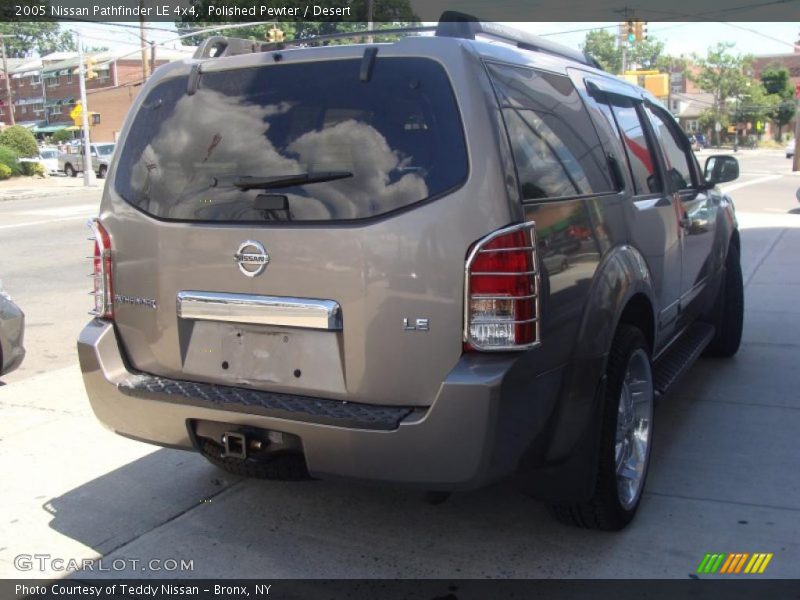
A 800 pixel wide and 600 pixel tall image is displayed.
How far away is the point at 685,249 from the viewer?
495 centimetres

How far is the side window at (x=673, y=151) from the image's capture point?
197 inches

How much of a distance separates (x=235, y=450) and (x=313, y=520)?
83 cm

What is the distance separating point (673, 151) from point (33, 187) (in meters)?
32.5

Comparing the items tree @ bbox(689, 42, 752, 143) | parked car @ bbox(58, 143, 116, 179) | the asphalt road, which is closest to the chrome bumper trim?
the asphalt road

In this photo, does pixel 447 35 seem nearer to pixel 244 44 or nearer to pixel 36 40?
pixel 244 44

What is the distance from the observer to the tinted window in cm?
313

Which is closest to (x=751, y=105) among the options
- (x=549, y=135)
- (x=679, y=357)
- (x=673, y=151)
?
(x=673, y=151)

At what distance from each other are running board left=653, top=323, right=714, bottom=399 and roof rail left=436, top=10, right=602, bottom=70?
171 centimetres

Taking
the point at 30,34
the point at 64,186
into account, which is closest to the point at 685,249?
the point at 64,186

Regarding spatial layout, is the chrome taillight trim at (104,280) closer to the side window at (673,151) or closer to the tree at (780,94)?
A: the side window at (673,151)

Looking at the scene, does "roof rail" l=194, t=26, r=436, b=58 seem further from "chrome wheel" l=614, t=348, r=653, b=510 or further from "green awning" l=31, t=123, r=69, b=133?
"green awning" l=31, t=123, r=69, b=133

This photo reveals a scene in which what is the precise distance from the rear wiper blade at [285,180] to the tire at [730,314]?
4189 mm

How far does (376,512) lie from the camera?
13.0ft

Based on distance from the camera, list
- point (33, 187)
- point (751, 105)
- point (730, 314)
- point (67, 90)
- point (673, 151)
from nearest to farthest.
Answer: point (673, 151) < point (730, 314) < point (33, 187) < point (67, 90) < point (751, 105)
